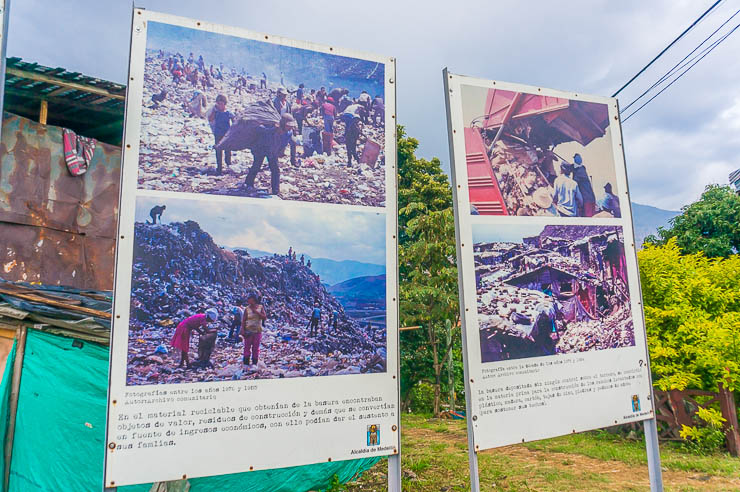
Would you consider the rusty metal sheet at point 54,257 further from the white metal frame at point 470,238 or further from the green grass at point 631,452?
the green grass at point 631,452

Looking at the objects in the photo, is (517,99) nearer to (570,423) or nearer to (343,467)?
(570,423)

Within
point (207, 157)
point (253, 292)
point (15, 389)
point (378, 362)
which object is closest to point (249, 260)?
point (253, 292)

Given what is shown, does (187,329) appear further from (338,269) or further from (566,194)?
(566,194)

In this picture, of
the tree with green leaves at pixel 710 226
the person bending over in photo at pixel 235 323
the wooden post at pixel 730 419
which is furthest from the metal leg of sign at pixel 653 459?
the tree with green leaves at pixel 710 226

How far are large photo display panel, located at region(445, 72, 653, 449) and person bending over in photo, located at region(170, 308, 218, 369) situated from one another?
1467 mm

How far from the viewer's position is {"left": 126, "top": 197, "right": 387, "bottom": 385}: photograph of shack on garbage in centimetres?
238

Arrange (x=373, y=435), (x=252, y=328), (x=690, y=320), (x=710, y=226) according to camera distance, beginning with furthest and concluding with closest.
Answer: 1. (x=710, y=226)
2. (x=690, y=320)
3. (x=373, y=435)
4. (x=252, y=328)

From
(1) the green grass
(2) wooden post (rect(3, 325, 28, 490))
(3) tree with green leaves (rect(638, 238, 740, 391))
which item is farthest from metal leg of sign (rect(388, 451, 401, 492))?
(3) tree with green leaves (rect(638, 238, 740, 391))

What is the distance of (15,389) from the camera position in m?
3.88

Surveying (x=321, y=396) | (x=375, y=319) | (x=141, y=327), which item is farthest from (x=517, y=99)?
(x=141, y=327)

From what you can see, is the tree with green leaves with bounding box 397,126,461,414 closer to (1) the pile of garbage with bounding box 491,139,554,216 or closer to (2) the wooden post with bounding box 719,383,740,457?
(2) the wooden post with bounding box 719,383,740,457

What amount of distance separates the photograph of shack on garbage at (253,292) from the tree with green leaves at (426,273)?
6093mm

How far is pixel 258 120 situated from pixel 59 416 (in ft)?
10.0

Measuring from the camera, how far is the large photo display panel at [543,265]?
295 centimetres
